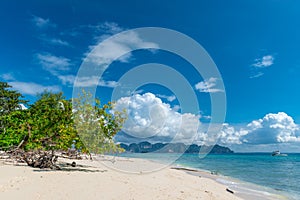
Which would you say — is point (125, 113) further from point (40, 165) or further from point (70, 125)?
point (40, 165)

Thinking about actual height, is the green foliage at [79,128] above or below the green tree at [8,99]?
below

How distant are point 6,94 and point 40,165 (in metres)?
29.9

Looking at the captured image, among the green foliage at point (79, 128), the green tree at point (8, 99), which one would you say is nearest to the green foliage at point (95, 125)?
the green foliage at point (79, 128)

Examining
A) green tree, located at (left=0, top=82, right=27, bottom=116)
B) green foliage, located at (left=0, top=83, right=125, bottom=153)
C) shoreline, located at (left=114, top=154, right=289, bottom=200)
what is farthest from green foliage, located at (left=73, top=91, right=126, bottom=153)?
green tree, located at (left=0, top=82, right=27, bottom=116)

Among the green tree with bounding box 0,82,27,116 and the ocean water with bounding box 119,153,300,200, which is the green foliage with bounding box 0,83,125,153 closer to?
the ocean water with bounding box 119,153,300,200

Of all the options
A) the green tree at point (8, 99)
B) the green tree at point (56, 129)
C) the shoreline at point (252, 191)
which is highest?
the green tree at point (8, 99)

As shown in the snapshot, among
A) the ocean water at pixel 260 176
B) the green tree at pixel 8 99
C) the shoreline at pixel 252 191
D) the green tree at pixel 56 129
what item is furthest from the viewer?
the green tree at pixel 8 99

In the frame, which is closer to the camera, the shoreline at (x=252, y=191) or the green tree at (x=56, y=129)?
the shoreline at (x=252, y=191)

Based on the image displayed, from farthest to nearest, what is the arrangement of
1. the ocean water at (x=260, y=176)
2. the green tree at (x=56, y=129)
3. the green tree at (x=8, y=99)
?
the green tree at (x=8, y=99)
the ocean water at (x=260, y=176)
the green tree at (x=56, y=129)

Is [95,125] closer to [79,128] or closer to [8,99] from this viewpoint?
[79,128]

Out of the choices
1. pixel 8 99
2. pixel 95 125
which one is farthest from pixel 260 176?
pixel 8 99

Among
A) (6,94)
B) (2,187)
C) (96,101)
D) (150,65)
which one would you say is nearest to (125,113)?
(96,101)

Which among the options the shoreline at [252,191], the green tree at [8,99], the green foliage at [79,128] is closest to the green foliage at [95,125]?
the green foliage at [79,128]

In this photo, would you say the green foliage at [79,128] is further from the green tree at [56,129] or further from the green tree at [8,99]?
the green tree at [8,99]
